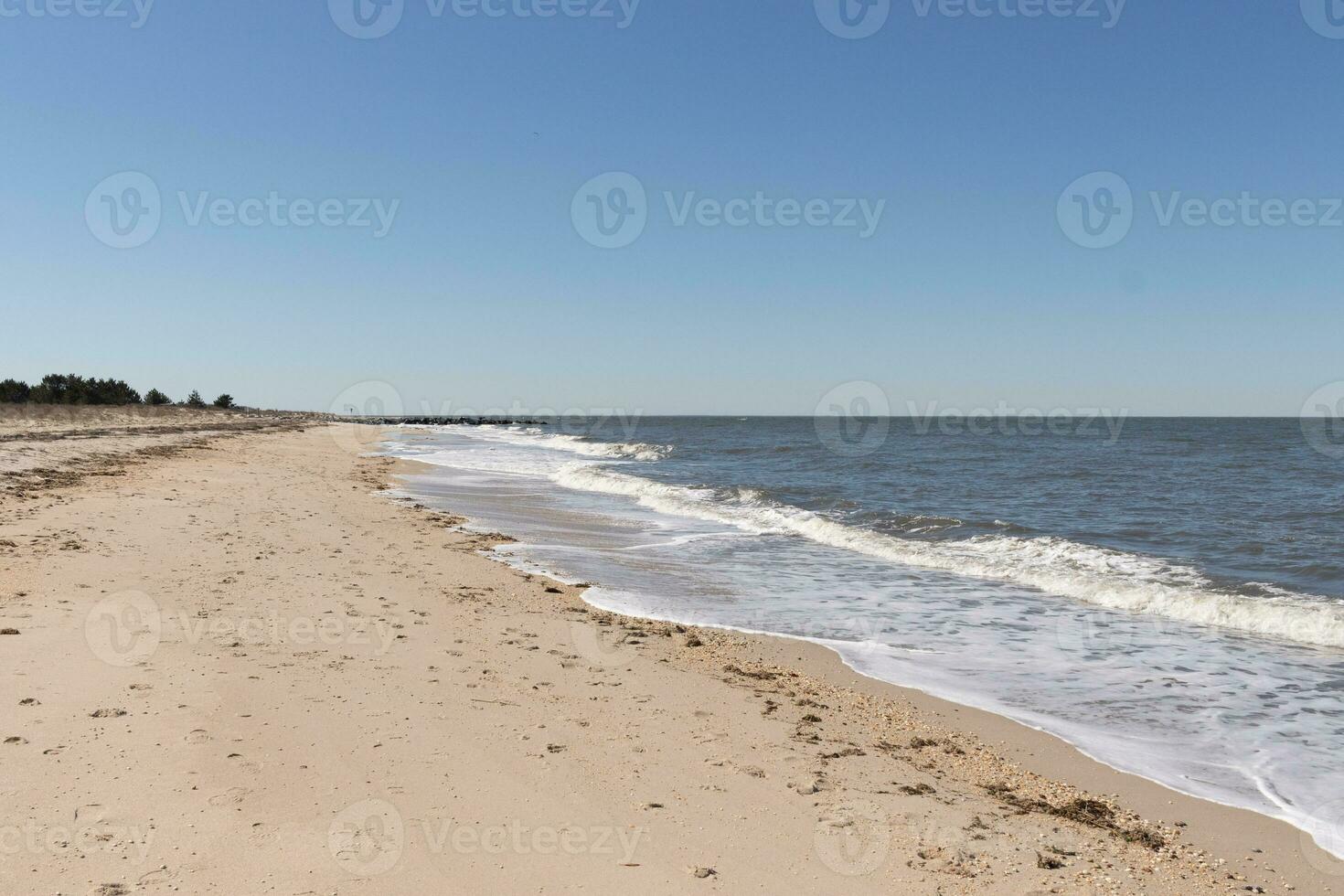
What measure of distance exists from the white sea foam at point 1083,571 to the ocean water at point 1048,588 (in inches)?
1.9

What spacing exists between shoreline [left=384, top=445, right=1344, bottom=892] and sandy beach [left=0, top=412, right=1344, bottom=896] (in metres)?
0.03

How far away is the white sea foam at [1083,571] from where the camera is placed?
32.4 ft

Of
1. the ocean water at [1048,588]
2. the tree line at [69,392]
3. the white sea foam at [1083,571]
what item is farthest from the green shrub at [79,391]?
the white sea foam at [1083,571]

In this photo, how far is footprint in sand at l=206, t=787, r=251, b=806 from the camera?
4.16 metres

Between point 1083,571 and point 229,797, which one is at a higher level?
point 229,797

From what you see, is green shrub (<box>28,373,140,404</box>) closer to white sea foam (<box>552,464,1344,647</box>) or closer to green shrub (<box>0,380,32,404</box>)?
green shrub (<box>0,380,32,404</box>)

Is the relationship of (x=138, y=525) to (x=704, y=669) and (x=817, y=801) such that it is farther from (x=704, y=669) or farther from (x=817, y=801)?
(x=817, y=801)

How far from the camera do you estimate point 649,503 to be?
22328mm

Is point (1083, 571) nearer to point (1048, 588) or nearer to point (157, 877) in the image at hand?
point (1048, 588)

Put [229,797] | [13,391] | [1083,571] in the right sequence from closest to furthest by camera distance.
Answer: [229,797] → [1083,571] → [13,391]

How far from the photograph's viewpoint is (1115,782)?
5297 millimetres

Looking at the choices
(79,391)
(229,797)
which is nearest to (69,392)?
(79,391)

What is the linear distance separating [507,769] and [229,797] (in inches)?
60.7

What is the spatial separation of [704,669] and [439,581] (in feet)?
15.4
